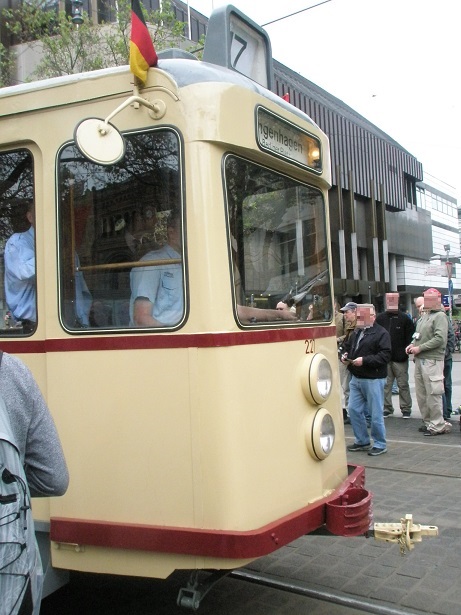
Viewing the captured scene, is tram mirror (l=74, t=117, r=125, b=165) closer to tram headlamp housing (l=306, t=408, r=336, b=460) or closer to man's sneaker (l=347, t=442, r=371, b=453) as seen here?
tram headlamp housing (l=306, t=408, r=336, b=460)

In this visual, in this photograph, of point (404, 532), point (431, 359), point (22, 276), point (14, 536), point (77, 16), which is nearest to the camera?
point (14, 536)

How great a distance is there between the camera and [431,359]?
8625 mm

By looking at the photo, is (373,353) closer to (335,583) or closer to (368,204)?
(335,583)

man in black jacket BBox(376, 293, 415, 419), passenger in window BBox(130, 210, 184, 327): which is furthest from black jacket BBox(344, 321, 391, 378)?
passenger in window BBox(130, 210, 184, 327)

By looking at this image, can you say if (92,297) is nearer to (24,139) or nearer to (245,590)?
(24,139)

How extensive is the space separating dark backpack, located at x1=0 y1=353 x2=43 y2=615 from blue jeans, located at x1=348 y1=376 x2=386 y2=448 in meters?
5.80

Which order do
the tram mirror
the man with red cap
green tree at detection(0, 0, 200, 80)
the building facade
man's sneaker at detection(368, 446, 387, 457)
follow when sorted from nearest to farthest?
the tram mirror → man's sneaker at detection(368, 446, 387, 457) → the man with red cap → green tree at detection(0, 0, 200, 80) → the building facade

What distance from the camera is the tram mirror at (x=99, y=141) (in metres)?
2.88

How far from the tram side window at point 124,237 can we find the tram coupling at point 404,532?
1724mm

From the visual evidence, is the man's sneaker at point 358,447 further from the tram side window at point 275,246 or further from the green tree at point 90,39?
the green tree at point 90,39

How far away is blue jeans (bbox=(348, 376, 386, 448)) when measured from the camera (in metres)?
7.35

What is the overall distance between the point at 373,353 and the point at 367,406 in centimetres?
87

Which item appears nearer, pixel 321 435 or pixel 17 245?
pixel 17 245

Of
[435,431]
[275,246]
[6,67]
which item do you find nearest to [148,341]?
[275,246]
